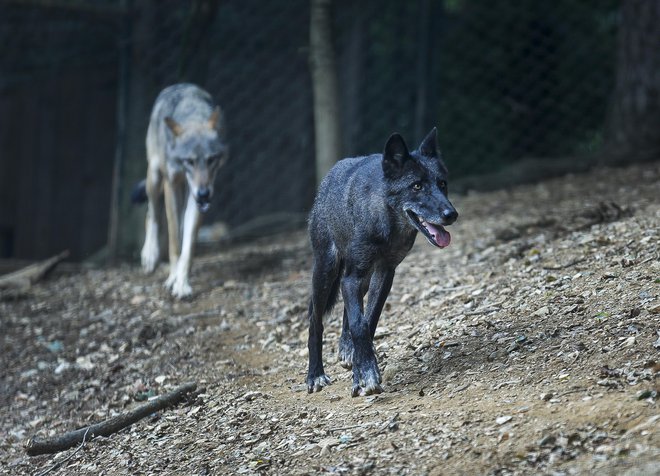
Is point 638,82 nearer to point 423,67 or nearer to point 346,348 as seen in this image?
point 423,67

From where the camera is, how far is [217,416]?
18.2 ft

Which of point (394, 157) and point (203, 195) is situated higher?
point (394, 157)

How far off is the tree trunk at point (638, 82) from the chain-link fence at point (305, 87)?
54.4 inches

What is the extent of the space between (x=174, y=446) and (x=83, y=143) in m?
8.64

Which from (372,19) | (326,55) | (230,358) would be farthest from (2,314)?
(372,19)

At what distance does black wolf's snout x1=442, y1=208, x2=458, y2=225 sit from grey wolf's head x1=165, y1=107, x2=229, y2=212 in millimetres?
3842

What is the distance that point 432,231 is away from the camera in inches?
189

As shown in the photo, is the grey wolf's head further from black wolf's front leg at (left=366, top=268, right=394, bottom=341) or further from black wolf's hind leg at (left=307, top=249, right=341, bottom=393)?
black wolf's front leg at (left=366, top=268, right=394, bottom=341)

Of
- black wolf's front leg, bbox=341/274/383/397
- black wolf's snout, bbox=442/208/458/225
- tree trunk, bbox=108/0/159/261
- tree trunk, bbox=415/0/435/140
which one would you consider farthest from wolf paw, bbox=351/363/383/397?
tree trunk, bbox=415/0/435/140

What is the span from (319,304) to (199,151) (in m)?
3.47

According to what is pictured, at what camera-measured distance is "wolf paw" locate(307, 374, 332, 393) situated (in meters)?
5.43

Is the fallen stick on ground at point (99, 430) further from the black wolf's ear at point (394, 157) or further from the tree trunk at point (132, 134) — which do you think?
the tree trunk at point (132, 134)

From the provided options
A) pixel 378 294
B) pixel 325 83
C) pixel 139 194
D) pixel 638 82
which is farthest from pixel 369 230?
pixel 638 82

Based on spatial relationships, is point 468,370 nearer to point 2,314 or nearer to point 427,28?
point 2,314
